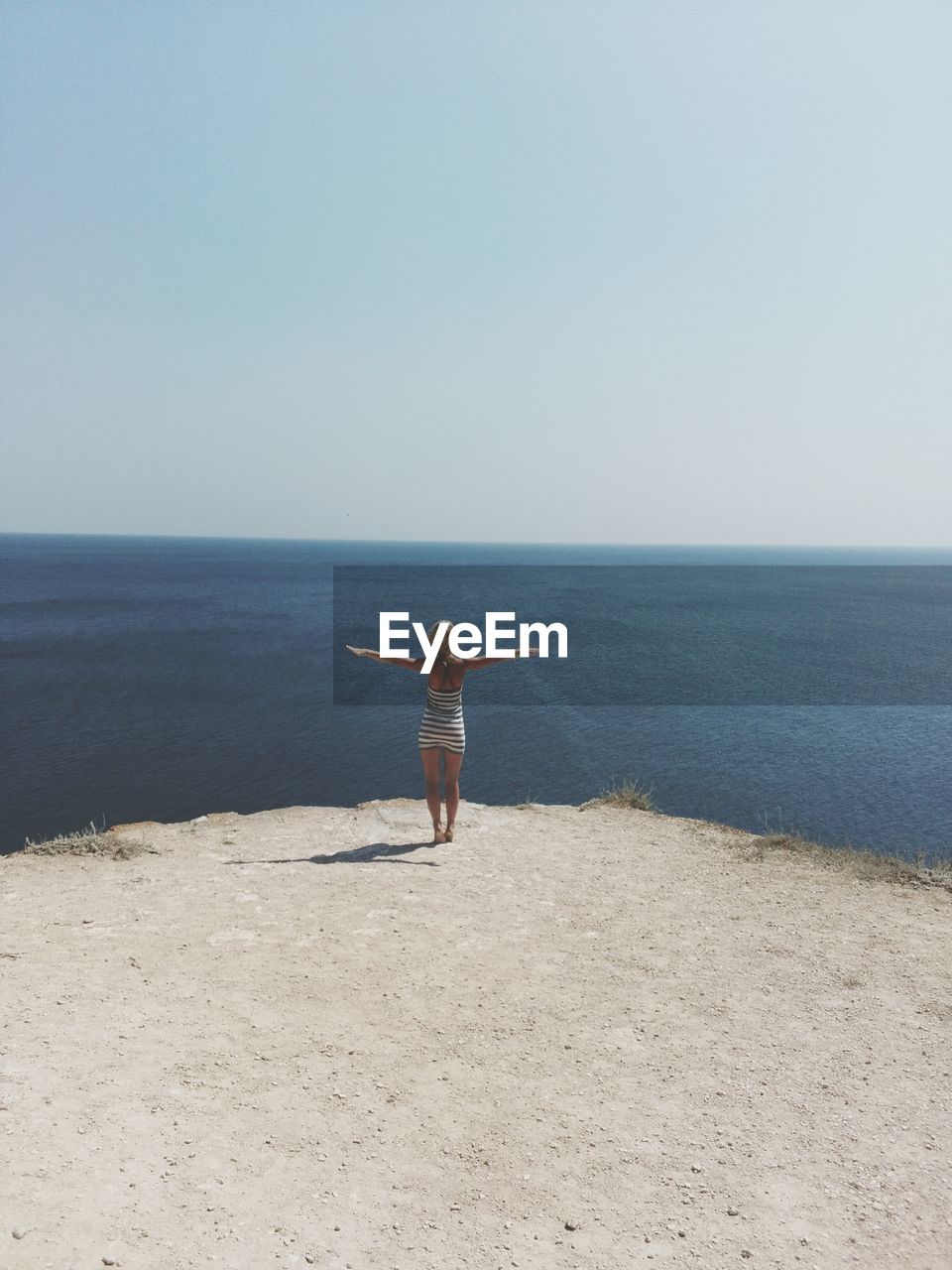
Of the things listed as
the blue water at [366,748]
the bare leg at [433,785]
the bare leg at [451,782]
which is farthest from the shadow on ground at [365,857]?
the blue water at [366,748]

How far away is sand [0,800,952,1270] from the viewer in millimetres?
3992

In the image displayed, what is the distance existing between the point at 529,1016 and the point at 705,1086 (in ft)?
4.26

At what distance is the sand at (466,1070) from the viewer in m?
3.99

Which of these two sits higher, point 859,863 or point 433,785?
point 433,785

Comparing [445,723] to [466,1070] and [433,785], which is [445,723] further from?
[466,1070]

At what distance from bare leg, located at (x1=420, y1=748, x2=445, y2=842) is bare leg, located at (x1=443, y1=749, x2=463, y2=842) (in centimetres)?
11

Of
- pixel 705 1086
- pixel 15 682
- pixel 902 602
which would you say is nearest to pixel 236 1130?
pixel 705 1086

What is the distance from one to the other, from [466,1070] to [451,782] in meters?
4.33

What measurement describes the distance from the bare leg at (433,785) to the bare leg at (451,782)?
0.11 m

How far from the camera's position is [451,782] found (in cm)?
946

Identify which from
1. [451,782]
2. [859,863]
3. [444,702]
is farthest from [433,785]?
[859,863]

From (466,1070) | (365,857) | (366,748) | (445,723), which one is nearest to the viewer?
(466,1070)

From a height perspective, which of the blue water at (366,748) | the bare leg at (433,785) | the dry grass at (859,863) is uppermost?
the bare leg at (433,785)

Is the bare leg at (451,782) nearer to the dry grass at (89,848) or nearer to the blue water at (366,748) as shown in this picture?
the dry grass at (89,848)
